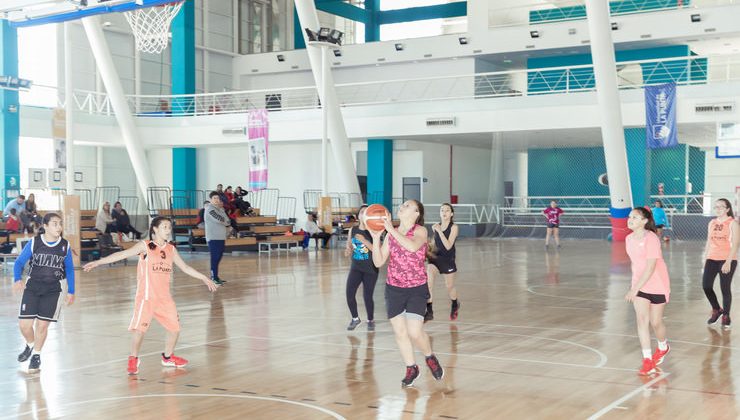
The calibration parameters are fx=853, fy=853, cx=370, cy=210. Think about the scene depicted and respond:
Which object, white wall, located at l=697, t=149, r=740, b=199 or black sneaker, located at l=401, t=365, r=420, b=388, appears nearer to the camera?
black sneaker, located at l=401, t=365, r=420, b=388

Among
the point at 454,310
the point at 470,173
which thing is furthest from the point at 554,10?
the point at 454,310

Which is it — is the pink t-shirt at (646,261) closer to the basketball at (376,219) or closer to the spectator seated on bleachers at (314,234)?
the basketball at (376,219)

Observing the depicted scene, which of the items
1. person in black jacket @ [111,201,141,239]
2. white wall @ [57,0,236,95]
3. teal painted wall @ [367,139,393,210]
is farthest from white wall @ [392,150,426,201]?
person in black jacket @ [111,201,141,239]

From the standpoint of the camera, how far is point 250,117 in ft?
116

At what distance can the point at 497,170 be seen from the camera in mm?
33156

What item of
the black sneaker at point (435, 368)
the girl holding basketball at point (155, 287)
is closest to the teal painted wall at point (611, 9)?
the black sneaker at point (435, 368)

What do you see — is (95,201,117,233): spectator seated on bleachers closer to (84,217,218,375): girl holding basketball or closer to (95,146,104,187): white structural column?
(84,217,218,375): girl holding basketball

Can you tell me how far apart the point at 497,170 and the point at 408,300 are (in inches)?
1041

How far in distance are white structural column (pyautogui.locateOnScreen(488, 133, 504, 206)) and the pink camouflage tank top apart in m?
25.7

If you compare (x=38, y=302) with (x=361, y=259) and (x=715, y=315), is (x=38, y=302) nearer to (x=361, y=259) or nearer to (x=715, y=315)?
(x=361, y=259)

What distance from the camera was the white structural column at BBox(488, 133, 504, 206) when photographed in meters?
32.6

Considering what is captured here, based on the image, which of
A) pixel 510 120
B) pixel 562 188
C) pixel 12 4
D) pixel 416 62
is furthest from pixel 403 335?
pixel 416 62

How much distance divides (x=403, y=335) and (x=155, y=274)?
2.47 m

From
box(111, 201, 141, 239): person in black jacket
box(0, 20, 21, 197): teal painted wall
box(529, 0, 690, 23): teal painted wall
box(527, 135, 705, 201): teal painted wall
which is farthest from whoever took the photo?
box(527, 135, 705, 201): teal painted wall
